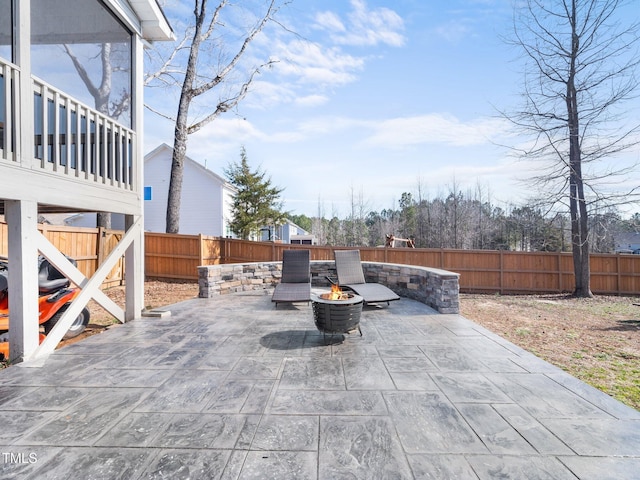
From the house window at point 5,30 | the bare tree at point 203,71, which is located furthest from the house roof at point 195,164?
the house window at point 5,30

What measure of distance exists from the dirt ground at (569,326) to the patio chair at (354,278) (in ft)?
7.47

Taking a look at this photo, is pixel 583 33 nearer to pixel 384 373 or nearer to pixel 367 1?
pixel 367 1

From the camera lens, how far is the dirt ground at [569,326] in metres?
4.09

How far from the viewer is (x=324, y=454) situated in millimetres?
1938

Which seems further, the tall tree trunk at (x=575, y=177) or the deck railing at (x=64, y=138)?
the tall tree trunk at (x=575, y=177)

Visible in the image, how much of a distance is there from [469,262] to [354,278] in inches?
261

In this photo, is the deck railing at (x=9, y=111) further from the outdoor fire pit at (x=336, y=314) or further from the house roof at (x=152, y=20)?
the outdoor fire pit at (x=336, y=314)

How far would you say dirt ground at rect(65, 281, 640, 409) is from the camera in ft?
13.4

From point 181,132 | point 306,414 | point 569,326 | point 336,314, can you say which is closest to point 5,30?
point 336,314

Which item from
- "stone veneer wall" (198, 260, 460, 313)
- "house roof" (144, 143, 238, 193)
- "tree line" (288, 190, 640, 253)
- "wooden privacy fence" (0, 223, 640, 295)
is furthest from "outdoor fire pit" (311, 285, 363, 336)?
"tree line" (288, 190, 640, 253)

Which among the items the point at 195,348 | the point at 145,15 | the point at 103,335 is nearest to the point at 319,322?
the point at 195,348

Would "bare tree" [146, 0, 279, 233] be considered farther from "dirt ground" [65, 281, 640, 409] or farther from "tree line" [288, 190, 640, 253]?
"tree line" [288, 190, 640, 253]

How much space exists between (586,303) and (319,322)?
9778 millimetres

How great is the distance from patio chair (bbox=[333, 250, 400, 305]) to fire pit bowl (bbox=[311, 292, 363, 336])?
1993mm
